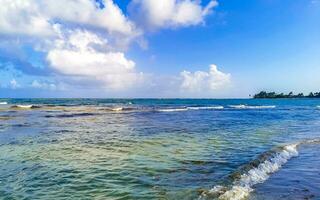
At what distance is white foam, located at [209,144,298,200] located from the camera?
28.0ft

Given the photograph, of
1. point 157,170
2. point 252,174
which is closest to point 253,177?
point 252,174

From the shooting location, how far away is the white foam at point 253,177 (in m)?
8.52

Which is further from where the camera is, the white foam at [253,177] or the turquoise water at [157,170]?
the turquoise water at [157,170]

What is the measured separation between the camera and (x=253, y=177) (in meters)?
10.4

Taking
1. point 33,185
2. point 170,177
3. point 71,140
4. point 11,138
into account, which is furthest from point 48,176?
point 11,138

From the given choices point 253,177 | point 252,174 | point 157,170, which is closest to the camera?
point 253,177

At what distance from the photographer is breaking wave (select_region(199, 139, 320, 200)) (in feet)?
28.0

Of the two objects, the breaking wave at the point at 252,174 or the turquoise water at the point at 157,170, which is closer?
the breaking wave at the point at 252,174

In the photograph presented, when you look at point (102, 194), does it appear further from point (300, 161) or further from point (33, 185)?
point (300, 161)

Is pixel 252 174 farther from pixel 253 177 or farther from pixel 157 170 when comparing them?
pixel 157 170

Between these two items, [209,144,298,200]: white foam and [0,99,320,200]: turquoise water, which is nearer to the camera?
[209,144,298,200]: white foam

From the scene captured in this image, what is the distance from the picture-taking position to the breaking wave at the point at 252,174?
336 inches

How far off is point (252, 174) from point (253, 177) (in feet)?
1.20

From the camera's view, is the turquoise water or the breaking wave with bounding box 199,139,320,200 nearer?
the breaking wave with bounding box 199,139,320,200
